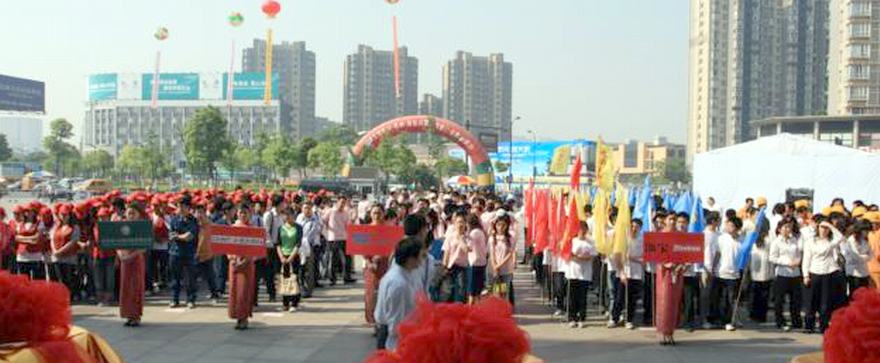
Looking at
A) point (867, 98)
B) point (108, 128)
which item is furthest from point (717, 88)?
point (108, 128)

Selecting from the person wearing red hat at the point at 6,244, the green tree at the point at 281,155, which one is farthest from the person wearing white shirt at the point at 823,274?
the green tree at the point at 281,155

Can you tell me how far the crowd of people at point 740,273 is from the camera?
10.9 m

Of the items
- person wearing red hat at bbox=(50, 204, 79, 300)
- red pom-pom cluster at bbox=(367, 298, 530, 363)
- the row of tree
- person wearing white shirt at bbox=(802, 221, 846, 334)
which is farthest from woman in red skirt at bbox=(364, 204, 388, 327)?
the row of tree

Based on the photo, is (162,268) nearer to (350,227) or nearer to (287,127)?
(350,227)

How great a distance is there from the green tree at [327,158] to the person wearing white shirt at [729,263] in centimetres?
6700

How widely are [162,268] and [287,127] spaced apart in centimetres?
14311

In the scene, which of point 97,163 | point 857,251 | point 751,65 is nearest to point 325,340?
point 857,251

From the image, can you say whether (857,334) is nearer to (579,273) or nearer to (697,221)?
(579,273)

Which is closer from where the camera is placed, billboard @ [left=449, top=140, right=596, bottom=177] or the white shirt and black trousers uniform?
the white shirt and black trousers uniform

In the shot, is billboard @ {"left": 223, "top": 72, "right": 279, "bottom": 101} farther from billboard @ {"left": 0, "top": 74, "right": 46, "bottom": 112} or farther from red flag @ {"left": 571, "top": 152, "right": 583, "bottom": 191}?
red flag @ {"left": 571, "top": 152, "right": 583, "bottom": 191}

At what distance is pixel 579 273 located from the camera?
1122 cm

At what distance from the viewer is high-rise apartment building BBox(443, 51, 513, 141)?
189 metres

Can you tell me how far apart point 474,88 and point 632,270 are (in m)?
179

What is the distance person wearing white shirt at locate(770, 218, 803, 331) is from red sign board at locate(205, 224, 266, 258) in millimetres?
6869
